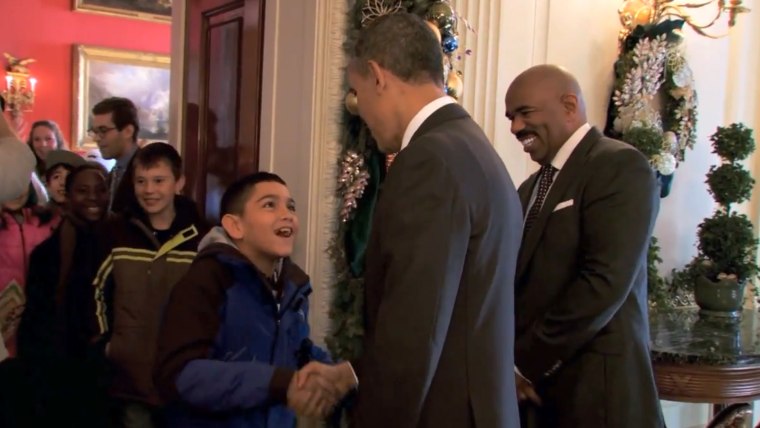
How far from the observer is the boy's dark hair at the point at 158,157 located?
2.49 meters

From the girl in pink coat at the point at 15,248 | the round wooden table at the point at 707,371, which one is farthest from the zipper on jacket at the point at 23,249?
the round wooden table at the point at 707,371

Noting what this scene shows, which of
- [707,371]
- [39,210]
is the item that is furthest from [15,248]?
[707,371]

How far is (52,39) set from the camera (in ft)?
25.3

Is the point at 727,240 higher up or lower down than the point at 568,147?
lower down

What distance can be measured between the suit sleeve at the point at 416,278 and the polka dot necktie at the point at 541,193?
81 cm

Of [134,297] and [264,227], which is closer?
[264,227]

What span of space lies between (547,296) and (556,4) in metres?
1.57

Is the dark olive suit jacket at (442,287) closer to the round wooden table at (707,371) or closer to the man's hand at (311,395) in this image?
the man's hand at (311,395)

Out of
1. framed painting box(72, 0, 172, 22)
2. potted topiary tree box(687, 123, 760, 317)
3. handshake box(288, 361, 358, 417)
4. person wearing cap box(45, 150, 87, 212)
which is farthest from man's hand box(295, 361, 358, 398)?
framed painting box(72, 0, 172, 22)

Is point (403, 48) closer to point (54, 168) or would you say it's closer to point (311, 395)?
point (311, 395)

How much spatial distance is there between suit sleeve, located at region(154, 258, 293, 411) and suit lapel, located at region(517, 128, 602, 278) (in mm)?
759

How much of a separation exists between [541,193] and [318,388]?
2.98ft

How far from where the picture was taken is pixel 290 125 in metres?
2.77

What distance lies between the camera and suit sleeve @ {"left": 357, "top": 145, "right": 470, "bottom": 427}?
4.30 feet
